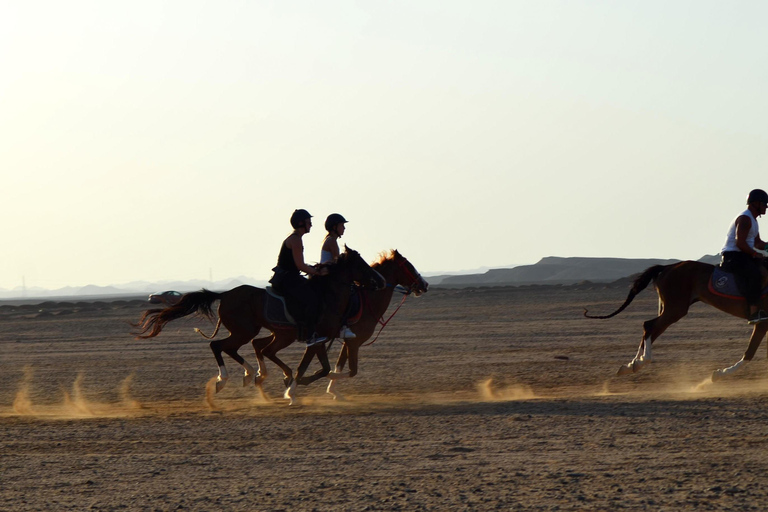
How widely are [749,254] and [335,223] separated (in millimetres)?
5930

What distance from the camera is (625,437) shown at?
9.19 metres

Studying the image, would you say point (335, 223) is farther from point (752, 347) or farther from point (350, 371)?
point (752, 347)

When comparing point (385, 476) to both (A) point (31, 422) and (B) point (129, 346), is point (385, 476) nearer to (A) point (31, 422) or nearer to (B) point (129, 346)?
(A) point (31, 422)

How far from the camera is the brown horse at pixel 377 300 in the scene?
13473 mm

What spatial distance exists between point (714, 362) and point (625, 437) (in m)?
8.25

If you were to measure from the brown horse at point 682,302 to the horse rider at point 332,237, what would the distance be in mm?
4128

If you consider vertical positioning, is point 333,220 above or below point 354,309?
above

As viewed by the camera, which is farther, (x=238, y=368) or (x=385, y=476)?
(x=238, y=368)

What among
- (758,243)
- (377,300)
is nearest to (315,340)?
(377,300)

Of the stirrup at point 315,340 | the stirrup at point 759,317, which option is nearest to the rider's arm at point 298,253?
the stirrup at point 315,340

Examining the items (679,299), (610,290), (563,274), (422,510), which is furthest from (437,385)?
(563,274)

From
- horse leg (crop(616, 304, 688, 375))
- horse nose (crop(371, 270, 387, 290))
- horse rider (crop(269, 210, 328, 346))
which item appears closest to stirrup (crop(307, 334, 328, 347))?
horse rider (crop(269, 210, 328, 346))

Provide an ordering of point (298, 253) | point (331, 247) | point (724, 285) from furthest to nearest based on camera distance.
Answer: point (331, 247), point (298, 253), point (724, 285)

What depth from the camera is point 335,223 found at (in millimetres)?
13734
